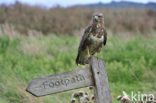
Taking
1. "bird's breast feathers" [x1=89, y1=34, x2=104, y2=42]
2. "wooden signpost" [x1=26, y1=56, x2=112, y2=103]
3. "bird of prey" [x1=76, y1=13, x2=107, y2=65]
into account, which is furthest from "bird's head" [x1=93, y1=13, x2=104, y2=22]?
"wooden signpost" [x1=26, y1=56, x2=112, y2=103]

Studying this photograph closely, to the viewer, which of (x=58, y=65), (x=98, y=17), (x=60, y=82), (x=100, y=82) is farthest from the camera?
(x=58, y=65)

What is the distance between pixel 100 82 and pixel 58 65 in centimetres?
397

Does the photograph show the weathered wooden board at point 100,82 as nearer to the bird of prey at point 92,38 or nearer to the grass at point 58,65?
the bird of prey at point 92,38

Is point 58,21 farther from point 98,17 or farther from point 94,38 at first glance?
point 98,17

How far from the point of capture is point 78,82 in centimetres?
283

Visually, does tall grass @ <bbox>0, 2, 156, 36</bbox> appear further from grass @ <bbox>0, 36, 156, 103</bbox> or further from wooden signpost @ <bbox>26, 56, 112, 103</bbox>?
wooden signpost @ <bbox>26, 56, 112, 103</bbox>

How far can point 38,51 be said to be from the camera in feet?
26.9

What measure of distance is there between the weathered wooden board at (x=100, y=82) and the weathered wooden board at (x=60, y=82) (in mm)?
60

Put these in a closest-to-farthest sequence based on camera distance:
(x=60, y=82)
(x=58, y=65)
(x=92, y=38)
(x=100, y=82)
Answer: (x=60, y=82) < (x=100, y=82) < (x=92, y=38) < (x=58, y=65)

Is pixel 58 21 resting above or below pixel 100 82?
below

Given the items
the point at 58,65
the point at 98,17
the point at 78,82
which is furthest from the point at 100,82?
the point at 58,65

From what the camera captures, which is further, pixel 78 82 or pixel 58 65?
pixel 58 65

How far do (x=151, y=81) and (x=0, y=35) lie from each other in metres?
5.54

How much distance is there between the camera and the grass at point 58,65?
4.48 m
